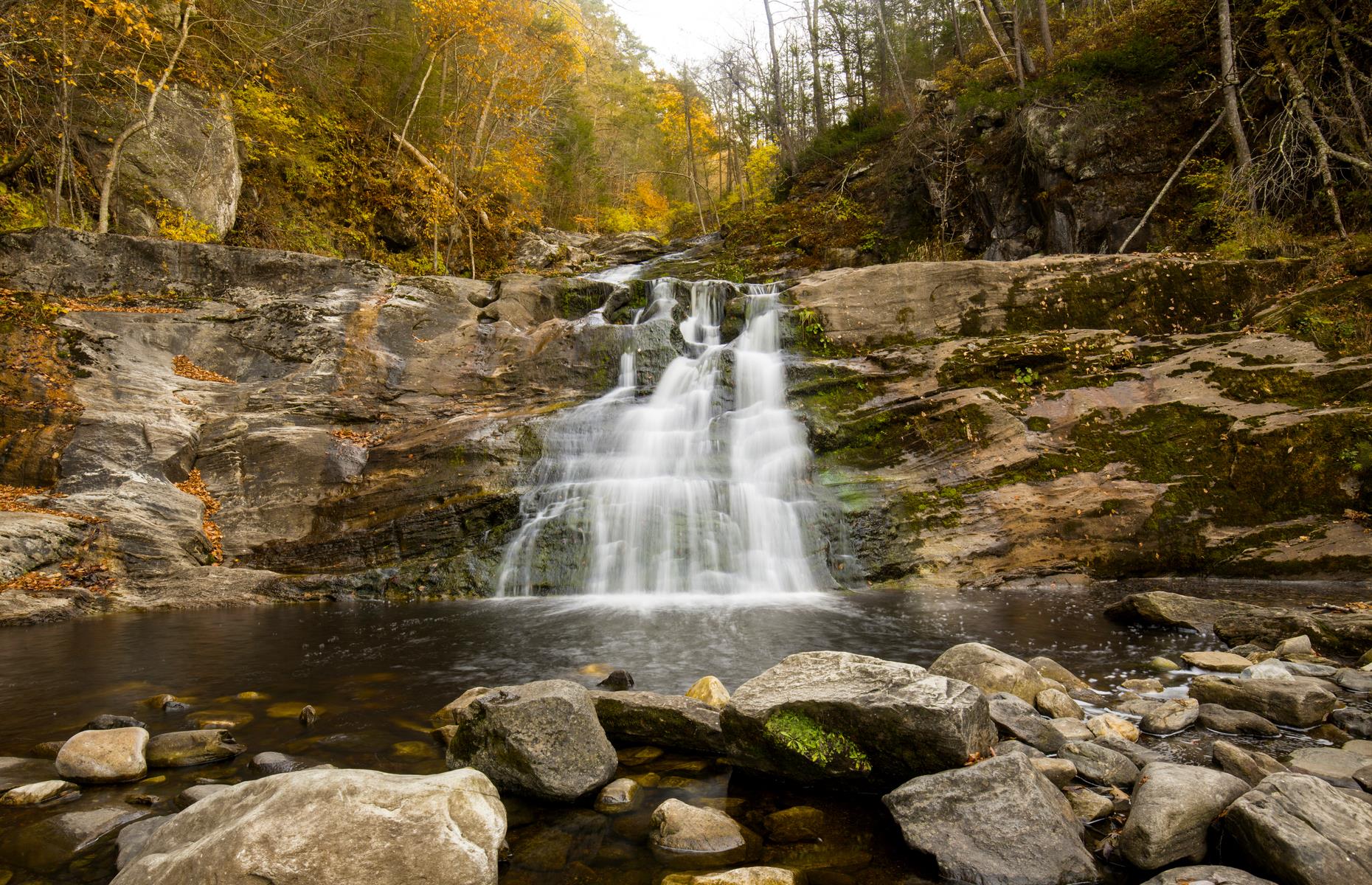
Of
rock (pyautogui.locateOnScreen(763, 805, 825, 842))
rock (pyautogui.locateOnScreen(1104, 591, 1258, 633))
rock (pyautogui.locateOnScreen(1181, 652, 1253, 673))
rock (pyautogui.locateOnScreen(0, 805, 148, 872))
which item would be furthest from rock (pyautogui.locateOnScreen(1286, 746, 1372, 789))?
rock (pyautogui.locateOnScreen(0, 805, 148, 872))

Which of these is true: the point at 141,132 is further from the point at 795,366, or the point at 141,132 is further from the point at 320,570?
the point at 795,366

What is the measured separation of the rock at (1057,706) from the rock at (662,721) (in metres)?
2.01

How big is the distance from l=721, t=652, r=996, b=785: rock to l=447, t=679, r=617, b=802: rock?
727 millimetres

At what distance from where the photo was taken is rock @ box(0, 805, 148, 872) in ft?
8.63

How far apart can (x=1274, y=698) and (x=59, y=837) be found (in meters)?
6.15

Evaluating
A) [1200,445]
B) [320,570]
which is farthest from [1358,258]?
[320,570]

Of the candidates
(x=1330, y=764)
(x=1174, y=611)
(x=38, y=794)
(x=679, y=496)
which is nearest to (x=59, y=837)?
(x=38, y=794)

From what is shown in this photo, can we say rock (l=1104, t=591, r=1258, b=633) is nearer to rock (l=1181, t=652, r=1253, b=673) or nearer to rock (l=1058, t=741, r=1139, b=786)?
rock (l=1181, t=652, r=1253, b=673)

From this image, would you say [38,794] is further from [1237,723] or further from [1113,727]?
[1237,723]

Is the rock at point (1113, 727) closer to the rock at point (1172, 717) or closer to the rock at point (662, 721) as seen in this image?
the rock at point (1172, 717)

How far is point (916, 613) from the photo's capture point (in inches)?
285

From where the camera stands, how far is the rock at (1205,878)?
2145mm

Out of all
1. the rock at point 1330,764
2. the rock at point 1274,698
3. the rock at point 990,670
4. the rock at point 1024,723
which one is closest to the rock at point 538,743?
the rock at point 1024,723

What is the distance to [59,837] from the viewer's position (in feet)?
9.12
